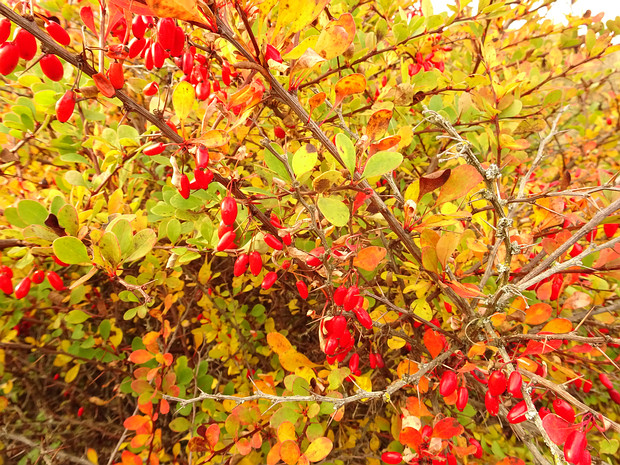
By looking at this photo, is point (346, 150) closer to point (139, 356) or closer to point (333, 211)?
point (333, 211)

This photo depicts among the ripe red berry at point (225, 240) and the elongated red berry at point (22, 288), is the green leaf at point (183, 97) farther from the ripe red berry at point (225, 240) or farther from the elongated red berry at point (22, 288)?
the elongated red berry at point (22, 288)

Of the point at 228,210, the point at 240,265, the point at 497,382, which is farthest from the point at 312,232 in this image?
the point at 497,382

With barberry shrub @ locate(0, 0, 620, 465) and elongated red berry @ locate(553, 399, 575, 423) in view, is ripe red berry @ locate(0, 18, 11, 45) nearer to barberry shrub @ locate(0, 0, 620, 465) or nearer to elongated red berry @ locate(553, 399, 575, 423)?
barberry shrub @ locate(0, 0, 620, 465)

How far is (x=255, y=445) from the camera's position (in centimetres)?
104

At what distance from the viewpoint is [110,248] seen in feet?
2.36

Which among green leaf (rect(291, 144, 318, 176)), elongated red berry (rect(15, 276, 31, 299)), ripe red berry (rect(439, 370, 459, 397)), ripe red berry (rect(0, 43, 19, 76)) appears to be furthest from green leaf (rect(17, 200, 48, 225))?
ripe red berry (rect(439, 370, 459, 397))

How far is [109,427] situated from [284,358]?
55.3 inches

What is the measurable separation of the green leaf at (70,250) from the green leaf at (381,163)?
58 centimetres

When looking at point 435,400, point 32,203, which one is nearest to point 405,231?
point 435,400

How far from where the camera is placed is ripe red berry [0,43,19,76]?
61 cm

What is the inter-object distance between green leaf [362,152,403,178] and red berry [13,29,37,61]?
25.9 inches

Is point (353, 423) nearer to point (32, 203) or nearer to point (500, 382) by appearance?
point (500, 382)

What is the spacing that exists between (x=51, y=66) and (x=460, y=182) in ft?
2.69

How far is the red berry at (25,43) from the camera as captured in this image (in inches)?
24.5
